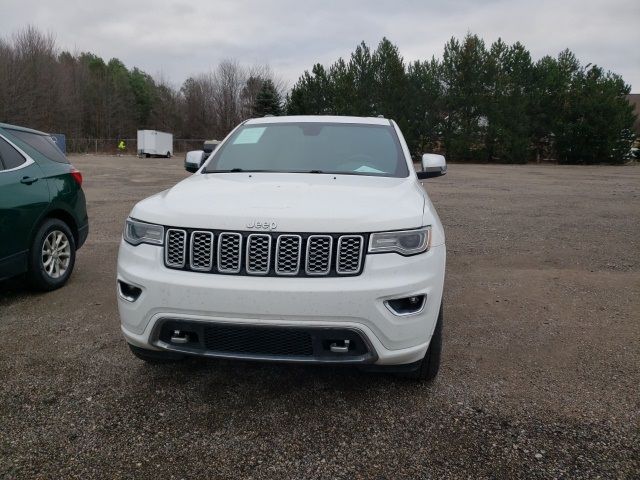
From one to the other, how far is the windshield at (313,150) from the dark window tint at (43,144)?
6.76 feet

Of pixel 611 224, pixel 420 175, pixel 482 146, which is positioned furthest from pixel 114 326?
pixel 482 146

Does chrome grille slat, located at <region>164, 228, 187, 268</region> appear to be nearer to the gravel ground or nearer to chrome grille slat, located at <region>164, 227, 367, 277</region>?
chrome grille slat, located at <region>164, 227, 367, 277</region>

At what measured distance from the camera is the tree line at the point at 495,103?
139 feet

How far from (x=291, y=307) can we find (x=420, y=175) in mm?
2495

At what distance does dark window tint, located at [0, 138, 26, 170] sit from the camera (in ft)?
14.8

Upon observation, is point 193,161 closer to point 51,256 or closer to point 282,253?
point 51,256

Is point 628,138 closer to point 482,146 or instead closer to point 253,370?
point 482,146

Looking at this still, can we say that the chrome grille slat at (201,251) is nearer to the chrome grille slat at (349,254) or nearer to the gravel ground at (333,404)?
the chrome grille slat at (349,254)

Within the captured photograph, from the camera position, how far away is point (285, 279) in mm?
2516

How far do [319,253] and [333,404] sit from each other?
0.96m

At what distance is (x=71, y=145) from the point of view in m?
55.4

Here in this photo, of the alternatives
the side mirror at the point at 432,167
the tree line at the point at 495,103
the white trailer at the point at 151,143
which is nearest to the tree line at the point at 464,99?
the tree line at the point at 495,103

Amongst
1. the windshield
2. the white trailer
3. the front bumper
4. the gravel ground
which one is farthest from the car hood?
the white trailer

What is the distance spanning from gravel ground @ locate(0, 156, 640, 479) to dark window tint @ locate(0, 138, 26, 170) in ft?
4.09
